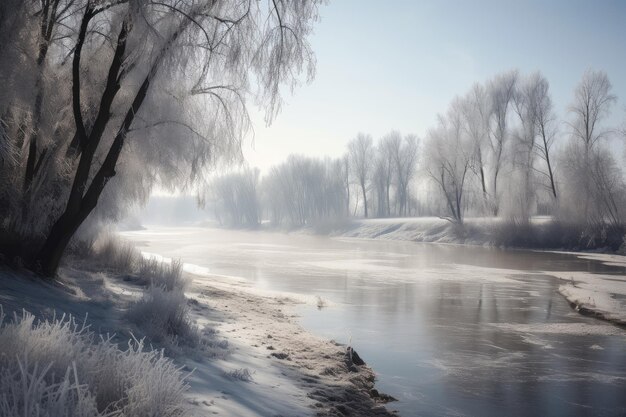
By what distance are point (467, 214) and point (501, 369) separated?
4333cm

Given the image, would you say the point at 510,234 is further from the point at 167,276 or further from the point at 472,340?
the point at 167,276

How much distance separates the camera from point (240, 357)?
252 inches

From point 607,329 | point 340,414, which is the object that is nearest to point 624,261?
Answer: point 607,329

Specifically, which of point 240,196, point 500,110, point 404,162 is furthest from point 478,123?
point 240,196

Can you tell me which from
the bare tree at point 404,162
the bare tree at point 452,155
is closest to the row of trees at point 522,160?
the bare tree at point 452,155

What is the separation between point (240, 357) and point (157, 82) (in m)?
4.90

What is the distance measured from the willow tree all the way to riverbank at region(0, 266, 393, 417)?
1.48 m

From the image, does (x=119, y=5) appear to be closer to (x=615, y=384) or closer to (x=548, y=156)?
(x=615, y=384)

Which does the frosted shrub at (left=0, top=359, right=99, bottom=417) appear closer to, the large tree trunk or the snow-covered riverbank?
the large tree trunk

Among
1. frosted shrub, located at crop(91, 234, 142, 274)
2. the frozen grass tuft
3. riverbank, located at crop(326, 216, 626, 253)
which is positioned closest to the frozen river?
the frozen grass tuft

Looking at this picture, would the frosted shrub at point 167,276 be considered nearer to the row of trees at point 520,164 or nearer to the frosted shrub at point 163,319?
the frosted shrub at point 163,319

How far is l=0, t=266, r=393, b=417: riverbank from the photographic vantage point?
4723 millimetres

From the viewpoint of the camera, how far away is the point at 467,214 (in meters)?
48.7

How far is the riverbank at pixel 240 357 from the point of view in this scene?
4.72 m
